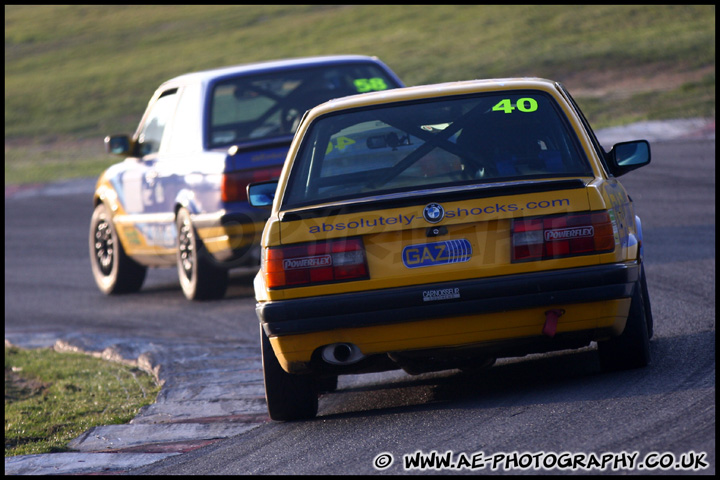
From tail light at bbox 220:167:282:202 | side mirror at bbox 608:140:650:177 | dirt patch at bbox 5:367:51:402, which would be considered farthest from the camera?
tail light at bbox 220:167:282:202

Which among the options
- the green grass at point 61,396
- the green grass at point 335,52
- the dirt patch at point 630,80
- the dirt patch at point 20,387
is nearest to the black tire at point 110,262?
the green grass at point 61,396

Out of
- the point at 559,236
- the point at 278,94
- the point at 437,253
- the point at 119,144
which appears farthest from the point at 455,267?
the point at 119,144

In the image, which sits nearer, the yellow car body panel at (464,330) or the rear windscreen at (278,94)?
the yellow car body panel at (464,330)

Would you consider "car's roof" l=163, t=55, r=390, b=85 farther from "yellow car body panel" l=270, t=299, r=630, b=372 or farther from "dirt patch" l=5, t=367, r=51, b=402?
"yellow car body panel" l=270, t=299, r=630, b=372

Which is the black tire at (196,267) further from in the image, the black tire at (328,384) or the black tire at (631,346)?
the black tire at (631,346)

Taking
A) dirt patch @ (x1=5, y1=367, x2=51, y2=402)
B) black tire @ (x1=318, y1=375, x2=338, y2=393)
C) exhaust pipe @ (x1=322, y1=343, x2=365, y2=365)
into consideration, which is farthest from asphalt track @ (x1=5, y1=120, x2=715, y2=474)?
dirt patch @ (x1=5, y1=367, x2=51, y2=402)

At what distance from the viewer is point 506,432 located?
16.8 feet

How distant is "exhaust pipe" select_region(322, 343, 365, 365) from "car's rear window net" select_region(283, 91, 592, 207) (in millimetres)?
713

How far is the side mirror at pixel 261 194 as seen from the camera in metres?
6.55

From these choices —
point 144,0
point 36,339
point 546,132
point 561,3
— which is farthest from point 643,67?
point 144,0

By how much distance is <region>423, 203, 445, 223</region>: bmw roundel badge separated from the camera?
5523mm

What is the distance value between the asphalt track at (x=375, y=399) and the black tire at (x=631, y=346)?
87 millimetres

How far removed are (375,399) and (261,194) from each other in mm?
1253

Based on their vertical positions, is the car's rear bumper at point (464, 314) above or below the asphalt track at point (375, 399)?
above
